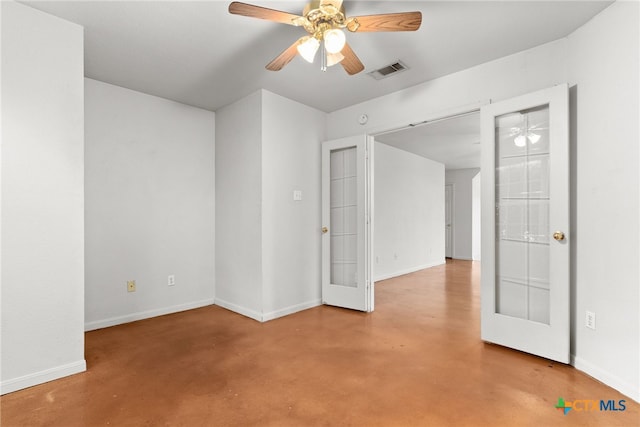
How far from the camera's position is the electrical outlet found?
2223 millimetres

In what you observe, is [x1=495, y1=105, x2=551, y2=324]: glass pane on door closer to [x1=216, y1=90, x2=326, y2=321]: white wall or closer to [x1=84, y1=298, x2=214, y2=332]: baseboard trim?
[x1=216, y1=90, x2=326, y2=321]: white wall

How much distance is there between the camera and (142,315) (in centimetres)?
355

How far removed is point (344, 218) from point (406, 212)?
3051 millimetres

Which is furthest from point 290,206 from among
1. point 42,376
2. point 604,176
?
point 604,176

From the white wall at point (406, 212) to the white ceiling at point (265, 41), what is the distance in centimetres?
275

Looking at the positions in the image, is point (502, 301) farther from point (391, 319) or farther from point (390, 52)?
point (390, 52)

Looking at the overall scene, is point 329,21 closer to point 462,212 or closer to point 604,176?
point 604,176

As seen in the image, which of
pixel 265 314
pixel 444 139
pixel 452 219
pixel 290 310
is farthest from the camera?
pixel 452 219

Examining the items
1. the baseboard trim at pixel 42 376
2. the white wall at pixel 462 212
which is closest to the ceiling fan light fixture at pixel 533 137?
the baseboard trim at pixel 42 376

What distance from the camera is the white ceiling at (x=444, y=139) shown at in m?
4.69

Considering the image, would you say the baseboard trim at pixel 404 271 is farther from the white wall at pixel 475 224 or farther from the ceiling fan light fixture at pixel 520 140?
the ceiling fan light fixture at pixel 520 140

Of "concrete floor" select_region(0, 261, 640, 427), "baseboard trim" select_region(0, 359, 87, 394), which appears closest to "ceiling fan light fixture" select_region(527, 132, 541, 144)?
→ "concrete floor" select_region(0, 261, 640, 427)

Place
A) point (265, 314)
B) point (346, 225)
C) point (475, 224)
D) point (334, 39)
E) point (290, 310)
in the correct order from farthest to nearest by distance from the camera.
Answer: point (475, 224) → point (346, 225) → point (290, 310) → point (265, 314) → point (334, 39)

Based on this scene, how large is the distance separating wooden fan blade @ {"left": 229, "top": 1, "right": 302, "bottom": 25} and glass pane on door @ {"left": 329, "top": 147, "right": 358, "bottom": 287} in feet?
7.15
